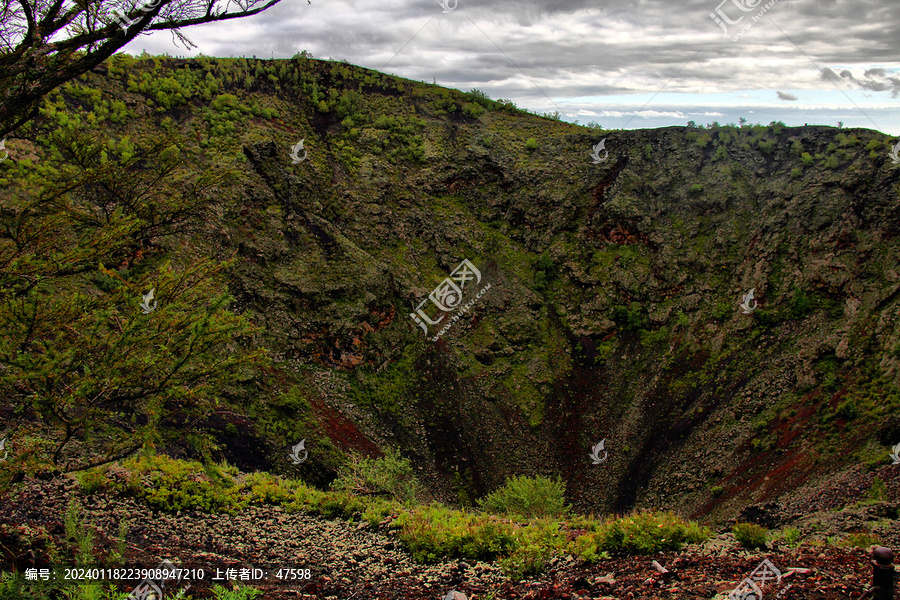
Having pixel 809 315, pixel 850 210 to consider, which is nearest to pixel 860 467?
pixel 809 315

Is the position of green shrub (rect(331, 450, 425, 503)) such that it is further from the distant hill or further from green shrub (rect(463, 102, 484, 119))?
green shrub (rect(463, 102, 484, 119))

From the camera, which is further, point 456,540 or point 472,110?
point 472,110

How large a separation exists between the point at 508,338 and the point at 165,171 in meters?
22.3

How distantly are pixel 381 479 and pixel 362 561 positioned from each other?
33.7ft

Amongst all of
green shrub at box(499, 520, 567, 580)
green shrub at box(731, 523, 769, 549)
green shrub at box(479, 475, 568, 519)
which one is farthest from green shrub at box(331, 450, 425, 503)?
green shrub at box(731, 523, 769, 549)

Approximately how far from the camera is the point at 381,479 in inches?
728

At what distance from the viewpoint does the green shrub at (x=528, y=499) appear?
1922cm

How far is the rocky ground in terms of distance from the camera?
6.24m

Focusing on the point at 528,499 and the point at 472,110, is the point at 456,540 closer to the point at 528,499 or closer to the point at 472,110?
the point at 528,499

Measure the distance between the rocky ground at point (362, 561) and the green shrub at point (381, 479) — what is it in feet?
25.1

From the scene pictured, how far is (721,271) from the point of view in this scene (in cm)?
2714

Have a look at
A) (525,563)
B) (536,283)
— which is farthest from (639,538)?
(536,283)

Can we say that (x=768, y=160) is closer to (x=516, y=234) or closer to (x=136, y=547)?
(x=516, y=234)

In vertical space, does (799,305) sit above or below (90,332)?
below
